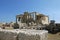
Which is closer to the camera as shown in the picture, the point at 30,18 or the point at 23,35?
the point at 23,35

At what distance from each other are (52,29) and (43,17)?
13.0 meters

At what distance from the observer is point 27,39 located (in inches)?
123

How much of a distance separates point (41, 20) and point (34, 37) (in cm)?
3796

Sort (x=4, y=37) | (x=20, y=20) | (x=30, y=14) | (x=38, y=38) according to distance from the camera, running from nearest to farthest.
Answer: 1. (x=38, y=38)
2. (x=4, y=37)
3. (x=30, y=14)
4. (x=20, y=20)

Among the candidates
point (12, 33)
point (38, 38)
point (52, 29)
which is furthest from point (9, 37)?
point (52, 29)

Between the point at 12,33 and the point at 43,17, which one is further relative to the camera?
the point at 43,17

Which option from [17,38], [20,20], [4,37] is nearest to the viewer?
[17,38]

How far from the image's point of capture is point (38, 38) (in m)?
2.99

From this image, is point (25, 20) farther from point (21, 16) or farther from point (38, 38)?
point (38, 38)

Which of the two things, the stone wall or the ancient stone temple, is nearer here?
the stone wall

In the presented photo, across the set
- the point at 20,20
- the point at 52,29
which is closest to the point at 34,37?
the point at 52,29

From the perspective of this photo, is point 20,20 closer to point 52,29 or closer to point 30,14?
point 30,14

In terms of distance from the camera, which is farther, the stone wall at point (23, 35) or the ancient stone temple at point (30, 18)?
the ancient stone temple at point (30, 18)

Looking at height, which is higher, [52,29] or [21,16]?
[21,16]
